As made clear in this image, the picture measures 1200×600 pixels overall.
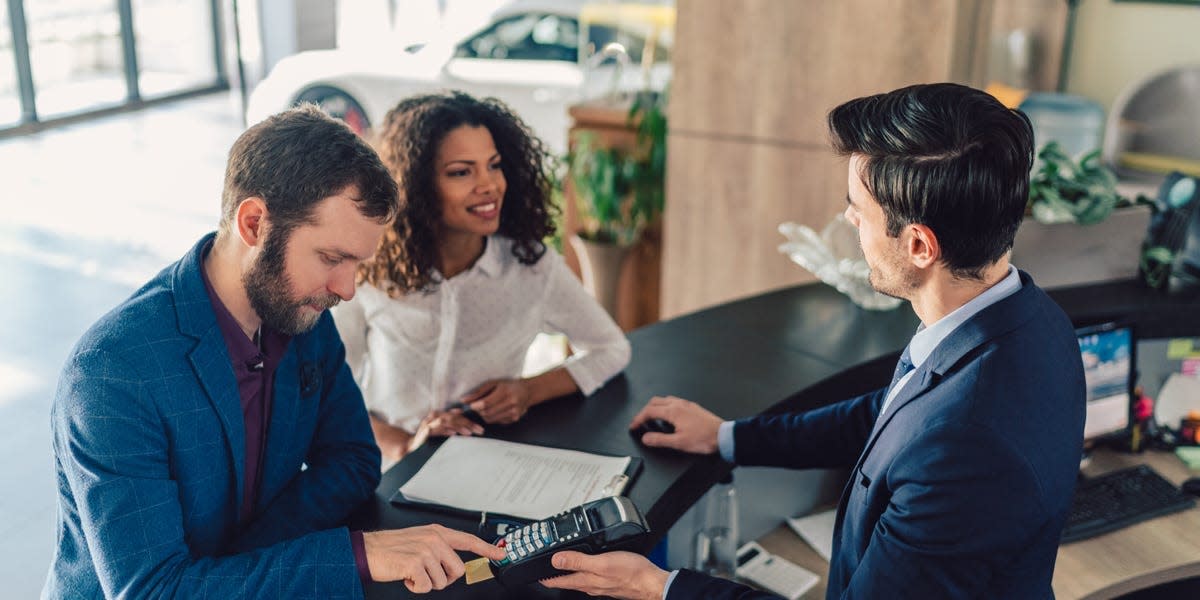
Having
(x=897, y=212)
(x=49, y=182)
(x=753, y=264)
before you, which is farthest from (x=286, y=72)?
(x=897, y=212)

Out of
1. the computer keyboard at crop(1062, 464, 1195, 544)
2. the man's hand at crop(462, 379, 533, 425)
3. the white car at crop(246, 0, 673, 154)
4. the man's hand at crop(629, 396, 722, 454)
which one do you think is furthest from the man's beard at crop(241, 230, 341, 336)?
the white car at crop(246, 0, 673, 154)

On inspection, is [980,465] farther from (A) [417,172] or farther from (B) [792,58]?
(B) [792,58]

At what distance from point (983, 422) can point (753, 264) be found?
294 cm

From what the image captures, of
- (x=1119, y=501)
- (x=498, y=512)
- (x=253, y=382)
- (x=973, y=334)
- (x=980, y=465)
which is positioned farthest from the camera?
(x=1119, y=501)

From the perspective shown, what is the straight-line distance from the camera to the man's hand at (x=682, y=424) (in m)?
2.04

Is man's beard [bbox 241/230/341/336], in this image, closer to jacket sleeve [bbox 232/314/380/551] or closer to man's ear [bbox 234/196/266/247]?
man's ear [bbox 234/196/266/247]

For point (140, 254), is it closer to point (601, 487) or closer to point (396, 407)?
point (396, 407)

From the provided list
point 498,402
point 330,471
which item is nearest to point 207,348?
point 330,471

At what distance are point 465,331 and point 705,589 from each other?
1.05 m

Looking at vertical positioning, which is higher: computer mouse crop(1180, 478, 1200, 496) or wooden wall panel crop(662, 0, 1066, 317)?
wooden wall panel crop(662, 0, 1066, 317)

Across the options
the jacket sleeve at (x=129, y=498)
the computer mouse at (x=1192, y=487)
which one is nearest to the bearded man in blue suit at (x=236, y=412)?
the jacket sleeve at (x=129, y=498)

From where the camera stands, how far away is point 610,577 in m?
1.59

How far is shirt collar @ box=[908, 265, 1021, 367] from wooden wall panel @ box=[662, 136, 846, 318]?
242 centimetres

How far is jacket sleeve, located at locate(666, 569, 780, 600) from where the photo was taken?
1.54 metres
